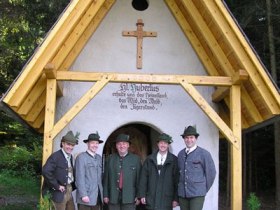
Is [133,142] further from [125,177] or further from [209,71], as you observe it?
[125,177]

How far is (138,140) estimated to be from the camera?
10945mm

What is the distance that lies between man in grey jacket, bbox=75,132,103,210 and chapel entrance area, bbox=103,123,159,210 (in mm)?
3688

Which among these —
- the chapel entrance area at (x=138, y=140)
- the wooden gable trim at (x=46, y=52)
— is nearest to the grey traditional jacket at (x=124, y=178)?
the wooden gable trim at (x=46, y=52)

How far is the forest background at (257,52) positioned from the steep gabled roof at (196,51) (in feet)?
6.63

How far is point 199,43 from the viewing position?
30.4ft

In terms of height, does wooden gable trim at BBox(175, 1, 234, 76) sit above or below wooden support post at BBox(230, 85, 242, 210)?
above

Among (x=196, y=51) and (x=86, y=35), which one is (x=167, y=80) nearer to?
(x=196, y=51)

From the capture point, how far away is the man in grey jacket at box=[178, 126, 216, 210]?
6.73m

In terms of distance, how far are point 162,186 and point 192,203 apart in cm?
52

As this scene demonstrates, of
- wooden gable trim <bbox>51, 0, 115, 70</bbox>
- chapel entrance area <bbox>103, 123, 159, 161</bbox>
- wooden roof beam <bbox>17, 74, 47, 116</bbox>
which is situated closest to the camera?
wooden roof beam <bbox>17, 74, 47, 116</bbox>

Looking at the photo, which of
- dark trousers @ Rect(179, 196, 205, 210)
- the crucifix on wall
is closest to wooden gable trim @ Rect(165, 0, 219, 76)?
the crucifix on wall

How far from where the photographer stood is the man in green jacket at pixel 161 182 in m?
6.98

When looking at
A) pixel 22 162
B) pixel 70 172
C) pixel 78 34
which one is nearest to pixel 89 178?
pixel 70 172

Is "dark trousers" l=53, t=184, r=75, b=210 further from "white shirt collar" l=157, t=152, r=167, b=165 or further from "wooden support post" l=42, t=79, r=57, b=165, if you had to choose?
"white shirt collar" l=157, t=152, r=167, b=165
